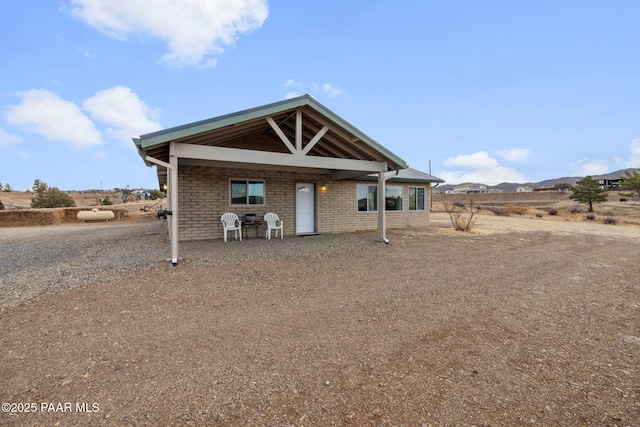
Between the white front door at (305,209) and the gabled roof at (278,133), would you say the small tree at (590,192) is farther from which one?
the white front door at (305,209)

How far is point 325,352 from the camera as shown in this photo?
8.81ft

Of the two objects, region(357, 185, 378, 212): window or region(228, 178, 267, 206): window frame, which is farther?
region(357, 185, 378, 212): window

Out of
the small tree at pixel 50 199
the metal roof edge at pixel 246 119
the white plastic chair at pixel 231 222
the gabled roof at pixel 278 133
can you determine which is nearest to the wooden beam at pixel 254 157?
the gabled roof at pixel 278 133

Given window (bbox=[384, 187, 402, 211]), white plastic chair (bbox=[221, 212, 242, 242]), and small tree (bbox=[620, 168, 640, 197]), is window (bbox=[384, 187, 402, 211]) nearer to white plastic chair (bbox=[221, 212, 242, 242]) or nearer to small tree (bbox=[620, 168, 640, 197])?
white plastic chair (bbox=[221, 212, 242, 242])

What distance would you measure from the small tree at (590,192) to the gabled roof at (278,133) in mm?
29160

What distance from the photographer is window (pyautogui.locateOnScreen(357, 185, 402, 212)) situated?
1251cm

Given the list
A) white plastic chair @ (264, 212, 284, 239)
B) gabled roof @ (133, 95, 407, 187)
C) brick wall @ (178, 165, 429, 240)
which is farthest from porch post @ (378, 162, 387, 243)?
white plastic chair @ (264, 212, 284, 239)

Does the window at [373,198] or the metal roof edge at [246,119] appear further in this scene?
the window at [373,198]

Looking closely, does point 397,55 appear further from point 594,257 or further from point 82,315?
point 82,315

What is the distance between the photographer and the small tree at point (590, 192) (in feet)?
87.3

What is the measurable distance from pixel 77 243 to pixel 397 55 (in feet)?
57.9

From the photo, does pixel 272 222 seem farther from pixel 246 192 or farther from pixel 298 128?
pixel 298 128

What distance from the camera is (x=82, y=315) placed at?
3441 millimetres

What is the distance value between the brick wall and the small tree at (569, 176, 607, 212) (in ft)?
82.1
